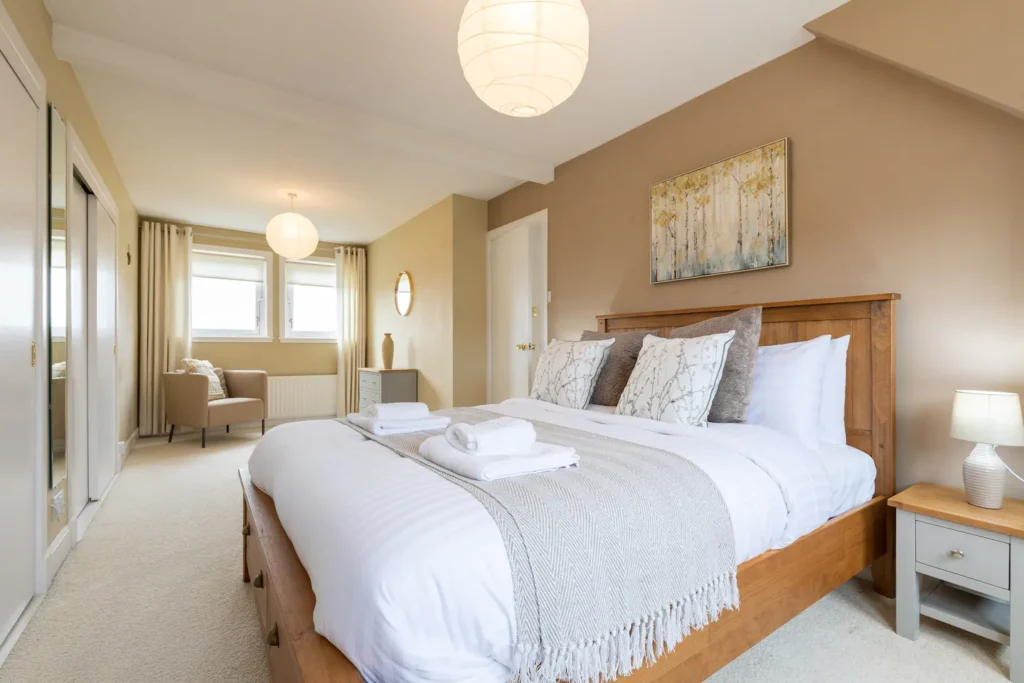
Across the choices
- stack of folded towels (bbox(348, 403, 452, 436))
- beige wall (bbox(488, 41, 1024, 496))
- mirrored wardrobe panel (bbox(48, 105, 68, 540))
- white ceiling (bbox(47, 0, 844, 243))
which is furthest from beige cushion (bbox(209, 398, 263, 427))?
beige wall (bbox(488, 41, 1024, 496))

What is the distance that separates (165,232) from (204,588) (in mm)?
4775

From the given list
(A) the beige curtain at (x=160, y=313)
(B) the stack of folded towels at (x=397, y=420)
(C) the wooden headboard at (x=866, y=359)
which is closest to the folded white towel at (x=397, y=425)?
(B) the stack of folded towels at (x=397, y=420)

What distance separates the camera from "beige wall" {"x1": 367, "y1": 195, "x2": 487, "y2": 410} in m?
4.60

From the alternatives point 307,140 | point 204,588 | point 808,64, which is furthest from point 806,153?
point 204,588

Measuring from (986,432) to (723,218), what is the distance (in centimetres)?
152

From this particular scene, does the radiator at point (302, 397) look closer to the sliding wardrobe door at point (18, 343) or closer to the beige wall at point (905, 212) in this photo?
the sliding wardrobe door at point (18, 343)

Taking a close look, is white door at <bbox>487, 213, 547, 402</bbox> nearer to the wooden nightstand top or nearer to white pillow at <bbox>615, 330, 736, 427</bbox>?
white pillow at <bbox>615, 330, 736, 427</bbox>

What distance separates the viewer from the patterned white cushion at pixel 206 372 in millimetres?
5066

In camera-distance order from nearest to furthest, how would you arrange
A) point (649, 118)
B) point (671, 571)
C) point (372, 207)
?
point (671, 571) < point (649, 118) < point (372, 207)

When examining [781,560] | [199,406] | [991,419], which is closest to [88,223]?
[199,406]

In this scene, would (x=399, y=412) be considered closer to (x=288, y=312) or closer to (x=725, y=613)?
(x=725, y=613)

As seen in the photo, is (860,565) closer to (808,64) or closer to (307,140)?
(808,64)

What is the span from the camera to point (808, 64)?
2.35 metres

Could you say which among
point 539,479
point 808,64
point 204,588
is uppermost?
point 808,64
